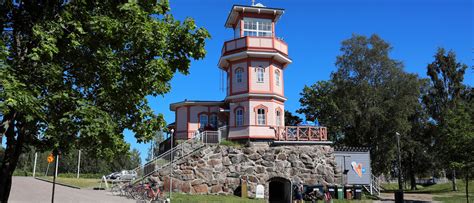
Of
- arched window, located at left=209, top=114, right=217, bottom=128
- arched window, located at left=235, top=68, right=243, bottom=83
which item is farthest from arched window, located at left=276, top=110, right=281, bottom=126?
arched window, located at left=209, top=114, right=217, bottom=128

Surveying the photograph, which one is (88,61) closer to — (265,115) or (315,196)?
(315,196)

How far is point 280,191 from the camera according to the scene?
3159cm

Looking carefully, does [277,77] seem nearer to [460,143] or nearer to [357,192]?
[357,192]

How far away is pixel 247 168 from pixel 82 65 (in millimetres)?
20387

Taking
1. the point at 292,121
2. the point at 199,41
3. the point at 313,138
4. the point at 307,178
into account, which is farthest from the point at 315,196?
the point at 199,41

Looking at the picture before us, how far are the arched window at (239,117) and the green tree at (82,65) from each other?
65.4ft

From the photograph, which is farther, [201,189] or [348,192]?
[348,192]

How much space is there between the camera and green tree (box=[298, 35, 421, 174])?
3721cm

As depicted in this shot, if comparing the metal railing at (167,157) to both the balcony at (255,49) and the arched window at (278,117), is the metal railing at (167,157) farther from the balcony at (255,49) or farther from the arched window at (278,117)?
the balcony at (255,49)

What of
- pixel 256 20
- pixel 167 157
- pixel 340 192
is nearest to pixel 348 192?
pixel 340 192

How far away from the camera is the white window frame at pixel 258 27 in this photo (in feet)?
100.0

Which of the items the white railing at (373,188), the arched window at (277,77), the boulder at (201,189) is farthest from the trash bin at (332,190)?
the arched window at (277,77)

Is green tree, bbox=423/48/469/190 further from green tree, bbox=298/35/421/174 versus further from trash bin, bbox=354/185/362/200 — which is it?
trash bin, bbox=354/185/362/200

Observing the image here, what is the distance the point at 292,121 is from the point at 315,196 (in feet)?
47.7
